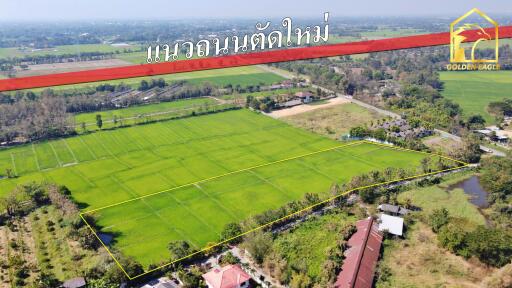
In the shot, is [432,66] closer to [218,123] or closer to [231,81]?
[231,81]

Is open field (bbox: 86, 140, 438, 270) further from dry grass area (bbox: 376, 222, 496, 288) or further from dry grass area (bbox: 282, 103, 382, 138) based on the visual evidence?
dry grass area (bbox: 376, 222, 496, 288)

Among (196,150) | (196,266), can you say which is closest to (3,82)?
(196,266)

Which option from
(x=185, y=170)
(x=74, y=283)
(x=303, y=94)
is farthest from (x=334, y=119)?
(x=74, y=283)

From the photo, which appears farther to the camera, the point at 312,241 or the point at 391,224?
the point at 391,224

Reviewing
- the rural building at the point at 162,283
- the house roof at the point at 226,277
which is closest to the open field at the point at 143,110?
the rural building at the point at 162,283

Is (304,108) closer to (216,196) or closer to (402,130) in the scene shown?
(402,130)

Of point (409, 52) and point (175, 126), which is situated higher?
point (409, 52)
